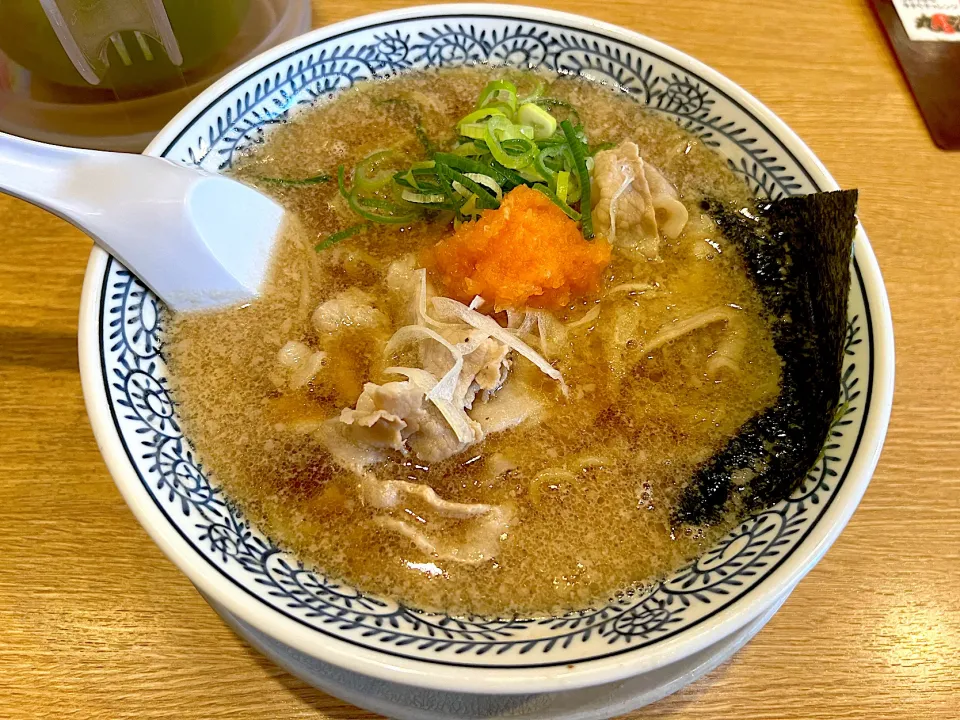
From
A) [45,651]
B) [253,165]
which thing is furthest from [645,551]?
Answer: [253,165]

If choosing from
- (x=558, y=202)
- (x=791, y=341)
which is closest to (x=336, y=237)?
(x=558, y=202)

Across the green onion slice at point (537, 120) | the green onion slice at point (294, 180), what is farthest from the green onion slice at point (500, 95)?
the green onion slice at point (294, 180)

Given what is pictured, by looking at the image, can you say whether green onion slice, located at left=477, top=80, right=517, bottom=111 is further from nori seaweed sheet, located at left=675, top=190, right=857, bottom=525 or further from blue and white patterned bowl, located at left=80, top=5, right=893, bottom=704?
nori seaweed sheet, located at left=675, top=190, right=857, bottom=525

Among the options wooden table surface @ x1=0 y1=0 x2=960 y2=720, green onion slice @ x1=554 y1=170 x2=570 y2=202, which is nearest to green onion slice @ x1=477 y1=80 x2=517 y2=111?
green onion slice @ x1=554 y1=170 x2=570 y2=202

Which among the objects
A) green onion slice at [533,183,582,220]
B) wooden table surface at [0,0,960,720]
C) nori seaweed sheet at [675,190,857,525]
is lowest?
wooden table surface at [0,0,960,720]

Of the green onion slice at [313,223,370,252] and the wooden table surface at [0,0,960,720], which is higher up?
the green onion slice at [313,223,370,252]

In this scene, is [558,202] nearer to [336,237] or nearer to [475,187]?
[475,187]
